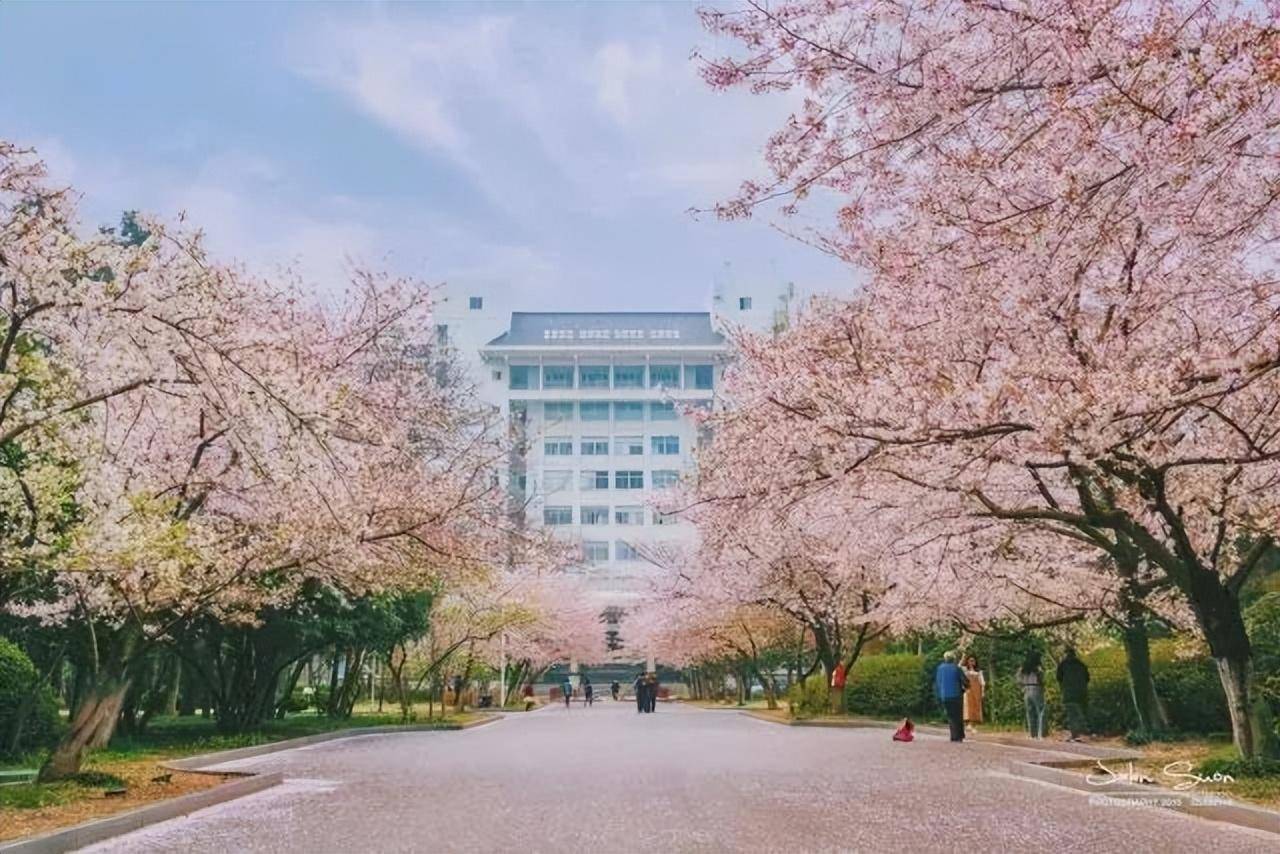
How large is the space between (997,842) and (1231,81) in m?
5.95

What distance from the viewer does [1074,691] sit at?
2188 centimetres

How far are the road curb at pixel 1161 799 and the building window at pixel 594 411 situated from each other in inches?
3545

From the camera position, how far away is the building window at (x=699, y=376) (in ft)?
347

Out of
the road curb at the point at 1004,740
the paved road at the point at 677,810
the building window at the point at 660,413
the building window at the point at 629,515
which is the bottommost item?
the paved road at the point at 677,810

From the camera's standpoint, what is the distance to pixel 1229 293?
367 inches

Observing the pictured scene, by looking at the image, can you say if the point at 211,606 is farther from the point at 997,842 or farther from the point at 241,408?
the point at 997,842

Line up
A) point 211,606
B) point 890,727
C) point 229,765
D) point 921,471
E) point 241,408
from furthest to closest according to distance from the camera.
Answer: point 890,727 → point 229,765 → point 211,606 → point 921,471 → point 241,408

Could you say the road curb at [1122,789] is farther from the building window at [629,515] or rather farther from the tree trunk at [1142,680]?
the building window at [629,515]

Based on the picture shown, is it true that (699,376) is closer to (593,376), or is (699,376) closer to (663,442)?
(663,442)

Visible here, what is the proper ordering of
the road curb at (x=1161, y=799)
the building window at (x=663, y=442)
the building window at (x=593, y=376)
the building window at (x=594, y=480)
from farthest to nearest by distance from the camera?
the building window at (x=593, y=376)
the building window at (x=663, y=442)
the building window at (x=594, y=480)
the road curb at (x=1161, y=799)

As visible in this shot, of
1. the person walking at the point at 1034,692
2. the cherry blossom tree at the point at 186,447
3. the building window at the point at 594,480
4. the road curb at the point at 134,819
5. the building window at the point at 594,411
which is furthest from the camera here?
the building window at the point at 594,411

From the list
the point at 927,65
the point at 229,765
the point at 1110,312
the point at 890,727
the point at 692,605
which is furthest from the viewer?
the point at 692,605

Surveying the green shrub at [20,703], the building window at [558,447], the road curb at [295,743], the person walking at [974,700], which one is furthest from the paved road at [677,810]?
the building window at [558,447]

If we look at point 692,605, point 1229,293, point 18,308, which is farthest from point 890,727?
point 18,308
